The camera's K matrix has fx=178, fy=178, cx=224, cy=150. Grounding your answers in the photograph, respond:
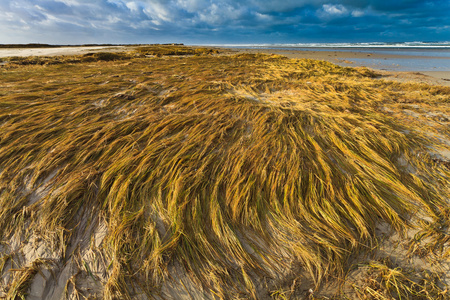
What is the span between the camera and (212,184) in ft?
5.75

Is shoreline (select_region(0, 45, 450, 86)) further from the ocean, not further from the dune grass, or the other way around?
the dune grass

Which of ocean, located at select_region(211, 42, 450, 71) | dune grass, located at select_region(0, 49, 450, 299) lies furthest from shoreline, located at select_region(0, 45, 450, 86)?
dune grass, located at select_region(0, 49, 450, 299)

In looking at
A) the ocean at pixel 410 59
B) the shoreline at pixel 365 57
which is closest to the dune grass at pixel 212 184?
the shoreline at pixel 365 57

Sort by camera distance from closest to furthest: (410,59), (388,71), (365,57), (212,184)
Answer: (212,184), (388,71), (410,59), (365,57)

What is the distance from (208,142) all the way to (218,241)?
1.22 meters

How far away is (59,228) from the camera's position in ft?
4.22

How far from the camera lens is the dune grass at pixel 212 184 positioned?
1246 millimetres

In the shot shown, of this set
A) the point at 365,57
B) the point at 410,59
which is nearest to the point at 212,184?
the point at 410,59

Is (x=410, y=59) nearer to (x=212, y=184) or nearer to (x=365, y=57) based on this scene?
(x=365, y=57)

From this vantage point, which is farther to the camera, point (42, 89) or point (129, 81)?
point (129, 81)

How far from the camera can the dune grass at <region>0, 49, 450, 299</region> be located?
1246mm

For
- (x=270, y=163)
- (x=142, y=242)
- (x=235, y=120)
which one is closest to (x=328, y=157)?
(x=270, y=163)

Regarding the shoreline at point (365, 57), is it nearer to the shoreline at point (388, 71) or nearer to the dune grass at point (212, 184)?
the shoreline at point (388, 71)

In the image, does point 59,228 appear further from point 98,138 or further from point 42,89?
point 42,89
